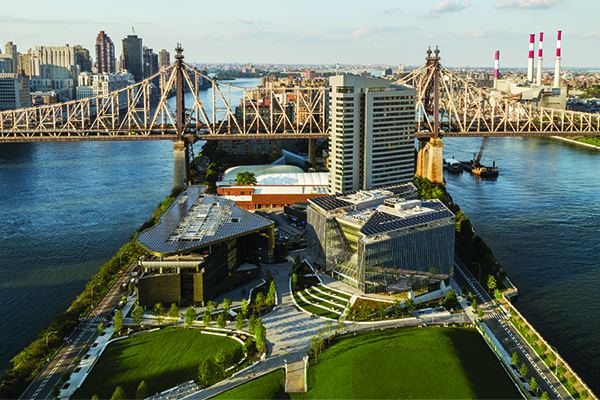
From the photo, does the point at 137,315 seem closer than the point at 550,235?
Yes

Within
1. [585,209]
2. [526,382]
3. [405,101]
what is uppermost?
[405,101]

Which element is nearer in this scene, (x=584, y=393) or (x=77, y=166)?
(x=584, y=393)

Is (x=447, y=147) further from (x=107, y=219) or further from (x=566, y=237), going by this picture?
(x=107, y=219)

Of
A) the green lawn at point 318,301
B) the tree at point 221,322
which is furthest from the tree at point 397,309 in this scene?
the tree at point 221,322

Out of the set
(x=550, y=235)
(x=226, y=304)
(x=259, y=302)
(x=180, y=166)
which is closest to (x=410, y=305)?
(x=259, y=302)

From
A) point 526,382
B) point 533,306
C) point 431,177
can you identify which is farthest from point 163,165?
point 526,382

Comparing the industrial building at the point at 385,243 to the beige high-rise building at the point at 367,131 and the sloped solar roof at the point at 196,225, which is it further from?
the beige high-rise building at the point at 367,131

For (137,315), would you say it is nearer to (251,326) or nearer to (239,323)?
(239,323)
